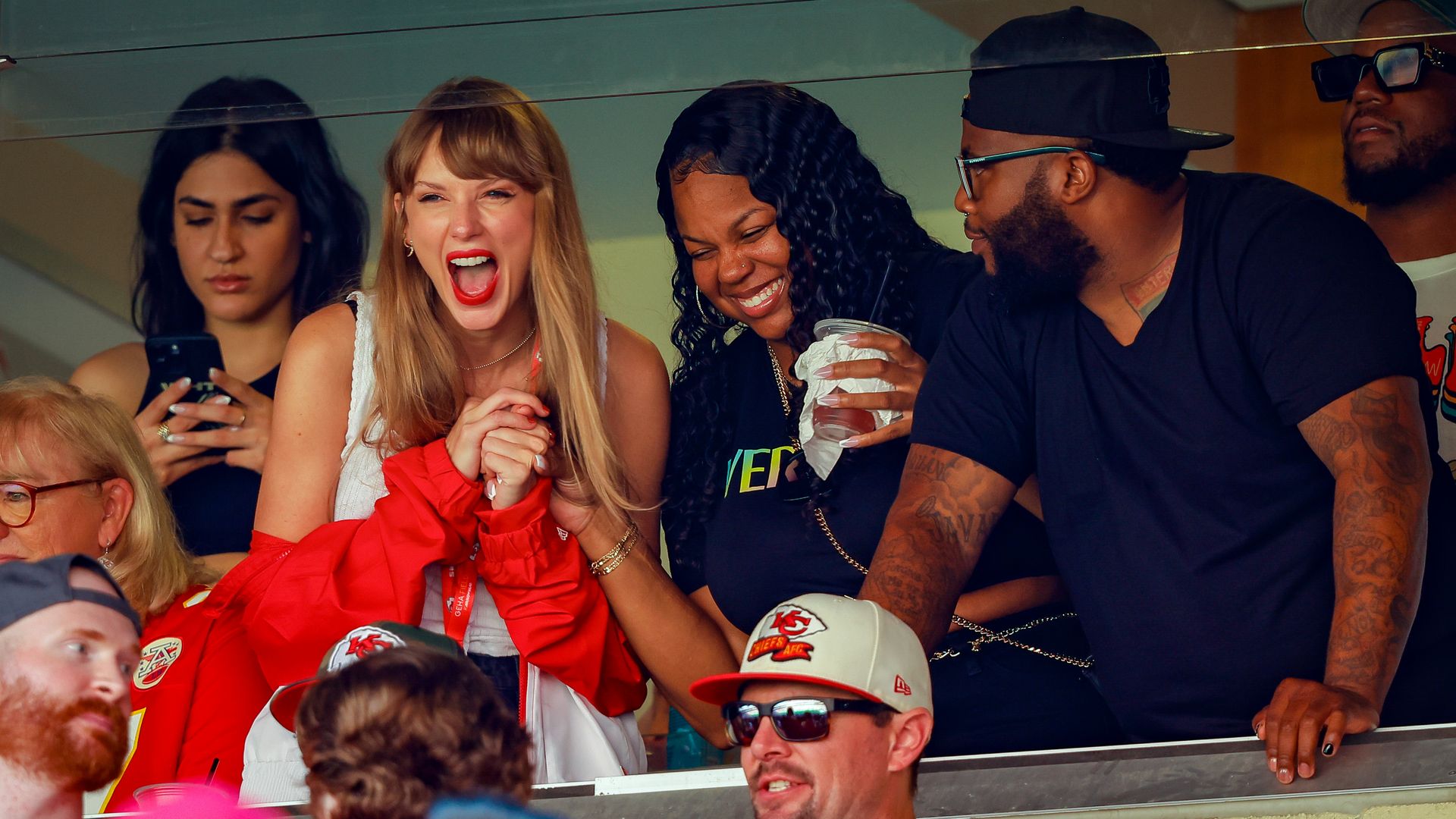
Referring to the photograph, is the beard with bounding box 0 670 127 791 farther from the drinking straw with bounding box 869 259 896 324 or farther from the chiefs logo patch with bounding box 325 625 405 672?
the drinking straw with bounding box 869 259 896 324

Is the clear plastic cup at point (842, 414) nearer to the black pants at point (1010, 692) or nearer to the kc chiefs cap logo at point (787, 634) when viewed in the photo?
the black pants at point (1010, 692)

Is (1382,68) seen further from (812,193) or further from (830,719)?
(830,719)

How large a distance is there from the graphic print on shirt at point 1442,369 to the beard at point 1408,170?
0.30m

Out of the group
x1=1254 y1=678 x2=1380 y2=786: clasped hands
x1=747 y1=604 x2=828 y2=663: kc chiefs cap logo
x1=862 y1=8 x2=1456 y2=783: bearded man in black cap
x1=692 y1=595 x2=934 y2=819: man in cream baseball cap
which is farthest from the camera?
x1=862 y1=8 x2=1456 y2=783: bearded man in black cap

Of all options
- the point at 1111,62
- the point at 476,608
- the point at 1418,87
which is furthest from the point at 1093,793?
the point at 1418,87

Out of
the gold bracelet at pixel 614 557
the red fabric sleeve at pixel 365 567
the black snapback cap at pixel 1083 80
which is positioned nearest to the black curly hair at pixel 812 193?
the gold bracelet at pixel 614 557

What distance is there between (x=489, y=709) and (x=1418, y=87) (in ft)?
8.79

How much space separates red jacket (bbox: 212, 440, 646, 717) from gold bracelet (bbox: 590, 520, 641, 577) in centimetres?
3

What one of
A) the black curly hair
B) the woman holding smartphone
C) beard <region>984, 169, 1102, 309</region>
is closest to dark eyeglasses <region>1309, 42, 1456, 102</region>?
beard <region>984, 169, 1102, 309</region>

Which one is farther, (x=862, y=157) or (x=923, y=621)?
(x=862, y=157)

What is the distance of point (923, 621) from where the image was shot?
3420mm

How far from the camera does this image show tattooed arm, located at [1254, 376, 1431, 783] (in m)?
3.03

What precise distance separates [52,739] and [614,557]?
4.91ft

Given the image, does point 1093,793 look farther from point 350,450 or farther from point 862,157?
point 350,450
